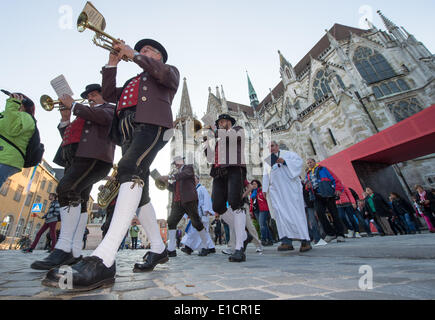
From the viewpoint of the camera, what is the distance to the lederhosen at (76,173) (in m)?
2.62

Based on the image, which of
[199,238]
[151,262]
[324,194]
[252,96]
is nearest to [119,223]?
[151,262]

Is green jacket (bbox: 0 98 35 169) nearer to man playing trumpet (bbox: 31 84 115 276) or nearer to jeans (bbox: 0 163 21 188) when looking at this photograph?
jeans (bbox: 0 163 21 188)

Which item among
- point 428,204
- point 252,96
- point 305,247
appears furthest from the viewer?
point 252,96

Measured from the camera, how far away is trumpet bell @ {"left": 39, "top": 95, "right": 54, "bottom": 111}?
11.4ft

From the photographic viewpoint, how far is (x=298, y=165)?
4551 mm

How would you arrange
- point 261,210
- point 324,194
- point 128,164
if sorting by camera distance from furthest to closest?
point 261,210, point 324,194, point 128,164

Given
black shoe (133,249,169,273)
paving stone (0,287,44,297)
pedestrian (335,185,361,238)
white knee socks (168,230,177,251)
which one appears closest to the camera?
paving stone (0,287,44,297)

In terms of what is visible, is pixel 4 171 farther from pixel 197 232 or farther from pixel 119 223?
pixel 197 232

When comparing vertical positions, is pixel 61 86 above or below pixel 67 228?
above

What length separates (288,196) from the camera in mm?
4531

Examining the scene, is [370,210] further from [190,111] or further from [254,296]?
[190,111]

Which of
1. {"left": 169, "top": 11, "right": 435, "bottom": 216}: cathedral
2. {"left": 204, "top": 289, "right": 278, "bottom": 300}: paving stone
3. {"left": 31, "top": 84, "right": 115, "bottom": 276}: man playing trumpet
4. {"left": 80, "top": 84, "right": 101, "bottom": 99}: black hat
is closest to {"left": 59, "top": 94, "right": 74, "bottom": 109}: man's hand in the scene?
{"left": 31, "top": 84, "right": 115, "bottom": 276}: man playing trumpet

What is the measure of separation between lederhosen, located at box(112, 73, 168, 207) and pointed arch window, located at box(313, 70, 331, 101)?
25.0 meters

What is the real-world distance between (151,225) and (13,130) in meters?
2.55
